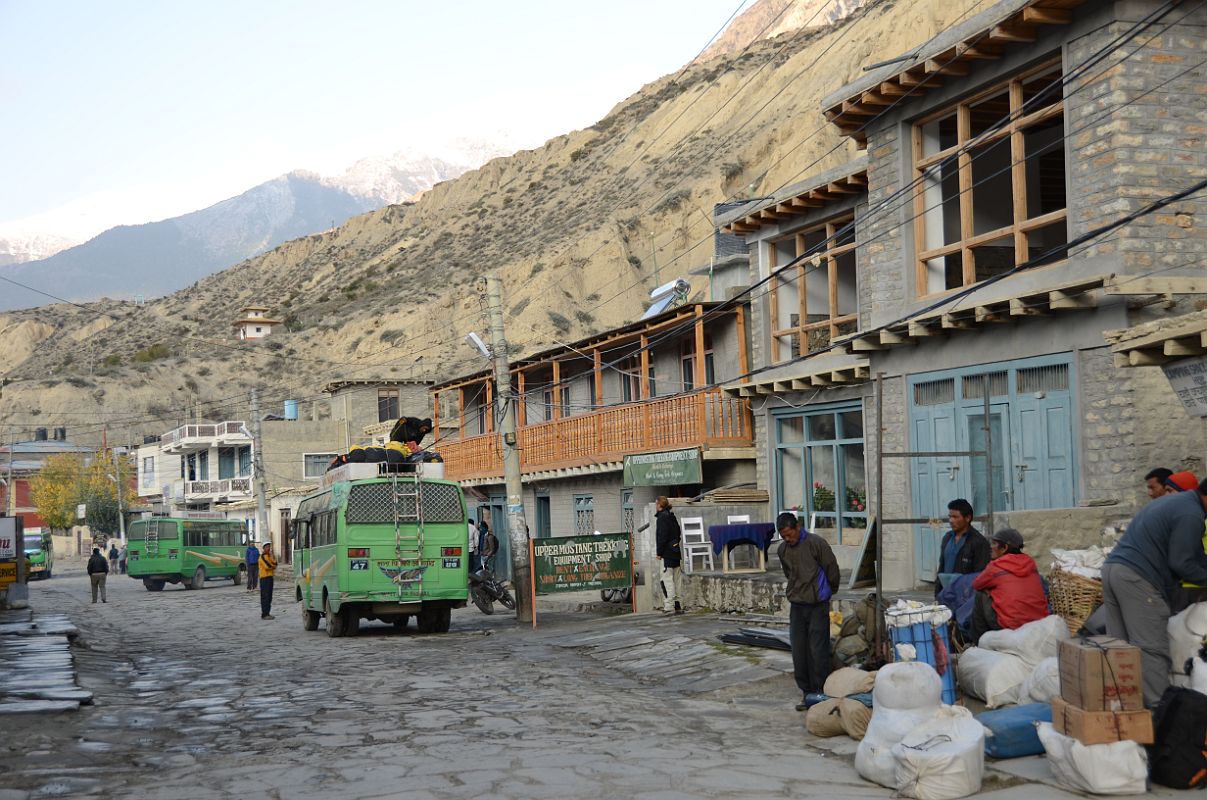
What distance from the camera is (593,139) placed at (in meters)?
103

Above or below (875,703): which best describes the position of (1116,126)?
above

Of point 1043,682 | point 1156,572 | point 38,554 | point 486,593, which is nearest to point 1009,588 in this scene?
point 1043,682

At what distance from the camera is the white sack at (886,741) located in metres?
8.16

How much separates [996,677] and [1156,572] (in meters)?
2.12

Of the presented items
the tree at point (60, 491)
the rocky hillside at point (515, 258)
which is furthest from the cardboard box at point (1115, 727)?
the tree at point (60, 491)

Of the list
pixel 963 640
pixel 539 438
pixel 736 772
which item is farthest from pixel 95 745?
pixel 539 438

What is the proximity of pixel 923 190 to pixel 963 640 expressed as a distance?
318 inches

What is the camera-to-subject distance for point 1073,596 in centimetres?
1074

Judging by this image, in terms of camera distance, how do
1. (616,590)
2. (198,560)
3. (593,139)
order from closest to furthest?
(616,590) → (198,560) → (593,139)

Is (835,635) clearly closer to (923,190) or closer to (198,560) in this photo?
(923,190)

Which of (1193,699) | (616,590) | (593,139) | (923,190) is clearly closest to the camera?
(1193,699)

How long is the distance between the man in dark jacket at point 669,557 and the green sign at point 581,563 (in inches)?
42.5

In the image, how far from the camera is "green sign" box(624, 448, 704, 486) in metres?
24.8

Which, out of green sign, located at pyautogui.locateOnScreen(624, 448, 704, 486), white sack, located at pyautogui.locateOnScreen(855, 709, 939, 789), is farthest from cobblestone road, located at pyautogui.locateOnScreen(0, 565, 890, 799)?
green sign, located at pyautogui.locateOnScreen(624, 448, 704, 486)
